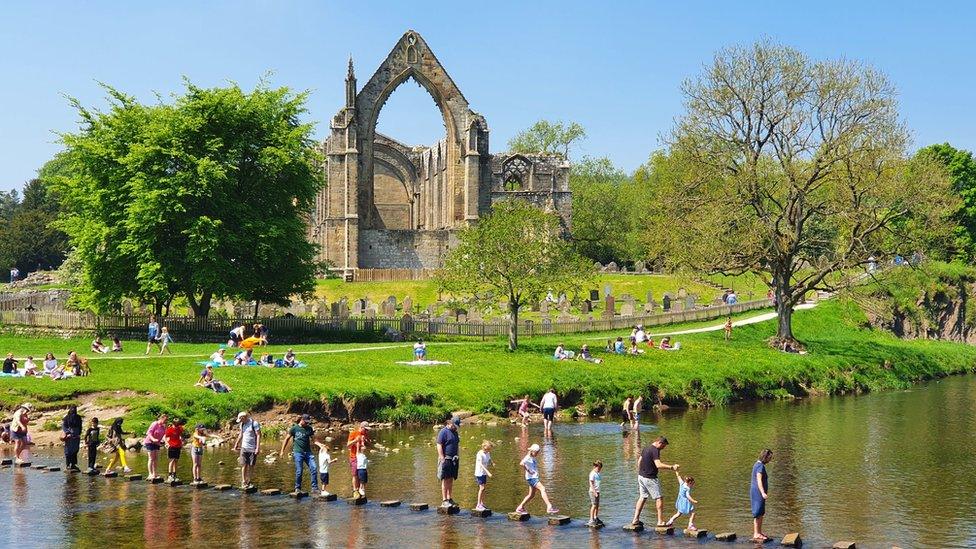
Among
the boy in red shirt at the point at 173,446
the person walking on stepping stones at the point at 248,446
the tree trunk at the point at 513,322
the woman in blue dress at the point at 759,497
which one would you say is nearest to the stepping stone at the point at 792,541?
the woman in blue dress at the point at 759,497

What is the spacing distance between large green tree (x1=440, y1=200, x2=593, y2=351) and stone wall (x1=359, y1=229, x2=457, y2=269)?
4023cm

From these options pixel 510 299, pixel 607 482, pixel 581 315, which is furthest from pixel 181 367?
pixel 581 315

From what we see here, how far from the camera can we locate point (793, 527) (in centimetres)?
2617

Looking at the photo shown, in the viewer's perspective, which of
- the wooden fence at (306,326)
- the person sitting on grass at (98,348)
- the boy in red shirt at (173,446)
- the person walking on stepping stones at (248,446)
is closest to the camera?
the person walking on stepping stones at (248,446)

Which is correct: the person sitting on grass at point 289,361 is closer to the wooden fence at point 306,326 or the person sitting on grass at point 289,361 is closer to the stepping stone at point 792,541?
the wooden fence at point 306,326

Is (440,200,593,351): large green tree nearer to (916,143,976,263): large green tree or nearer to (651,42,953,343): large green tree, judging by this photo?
(651,42,953,343): large green tree

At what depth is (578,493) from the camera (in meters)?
30.0

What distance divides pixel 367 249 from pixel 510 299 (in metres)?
42.2

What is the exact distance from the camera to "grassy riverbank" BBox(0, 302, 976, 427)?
3972 centimetres

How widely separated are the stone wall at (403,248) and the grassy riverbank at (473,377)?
105 ft

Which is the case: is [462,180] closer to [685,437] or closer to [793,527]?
[685,437]

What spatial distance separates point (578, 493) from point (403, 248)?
217 ft

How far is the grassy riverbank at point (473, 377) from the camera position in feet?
130

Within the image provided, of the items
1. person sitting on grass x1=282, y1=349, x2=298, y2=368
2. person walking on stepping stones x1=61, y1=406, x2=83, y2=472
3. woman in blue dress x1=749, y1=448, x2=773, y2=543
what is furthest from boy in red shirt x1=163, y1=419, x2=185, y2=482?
person sitting on grass x1=282, y1=349, x2=298, y2=368
